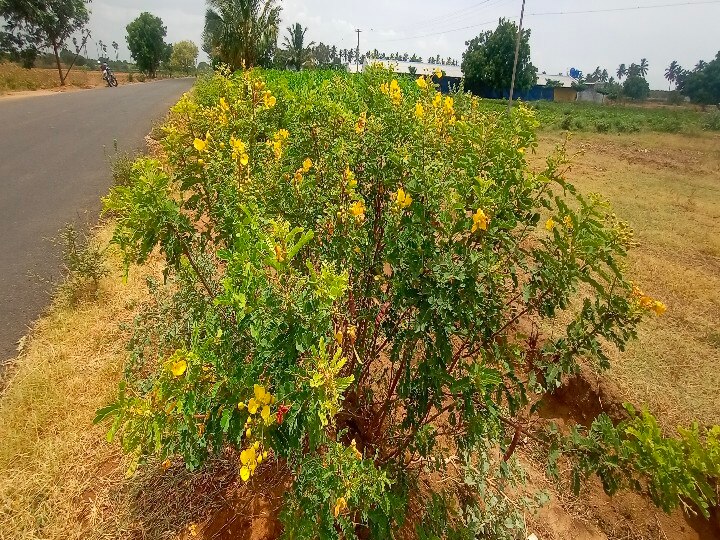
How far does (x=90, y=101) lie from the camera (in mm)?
16250

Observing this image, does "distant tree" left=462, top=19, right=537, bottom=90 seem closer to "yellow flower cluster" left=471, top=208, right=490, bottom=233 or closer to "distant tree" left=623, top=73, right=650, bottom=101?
"distant tree" left=623, top=73, right=650, bottom=101

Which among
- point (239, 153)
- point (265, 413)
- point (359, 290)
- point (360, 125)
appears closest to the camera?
point (265, 413)

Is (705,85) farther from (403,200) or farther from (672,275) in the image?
(403,200)

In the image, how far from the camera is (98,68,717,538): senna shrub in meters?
1.15

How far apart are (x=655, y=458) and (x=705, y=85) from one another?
6706 centimetres

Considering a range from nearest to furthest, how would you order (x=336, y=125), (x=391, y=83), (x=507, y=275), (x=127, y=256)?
1. (x=507, y=275)
2. (x=127, y=256)
3. (x=336, y=125)
4. (x=391, y=83)

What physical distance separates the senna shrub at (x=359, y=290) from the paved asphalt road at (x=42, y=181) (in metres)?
2.54

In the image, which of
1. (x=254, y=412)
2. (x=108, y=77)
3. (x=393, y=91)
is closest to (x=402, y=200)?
(x=254, y=412)

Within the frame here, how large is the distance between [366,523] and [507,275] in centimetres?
109

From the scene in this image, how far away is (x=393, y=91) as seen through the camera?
2367 mm

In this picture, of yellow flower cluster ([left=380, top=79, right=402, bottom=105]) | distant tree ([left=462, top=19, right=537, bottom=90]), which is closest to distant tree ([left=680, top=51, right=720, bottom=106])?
distant tree ([left=462, top=19, right=537, bottom=90])

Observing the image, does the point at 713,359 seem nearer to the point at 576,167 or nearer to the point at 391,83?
the point at 391,83

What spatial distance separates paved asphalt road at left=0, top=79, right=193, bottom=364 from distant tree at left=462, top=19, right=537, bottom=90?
3340cm

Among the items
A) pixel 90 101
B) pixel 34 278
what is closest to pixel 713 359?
pixel 34 278
